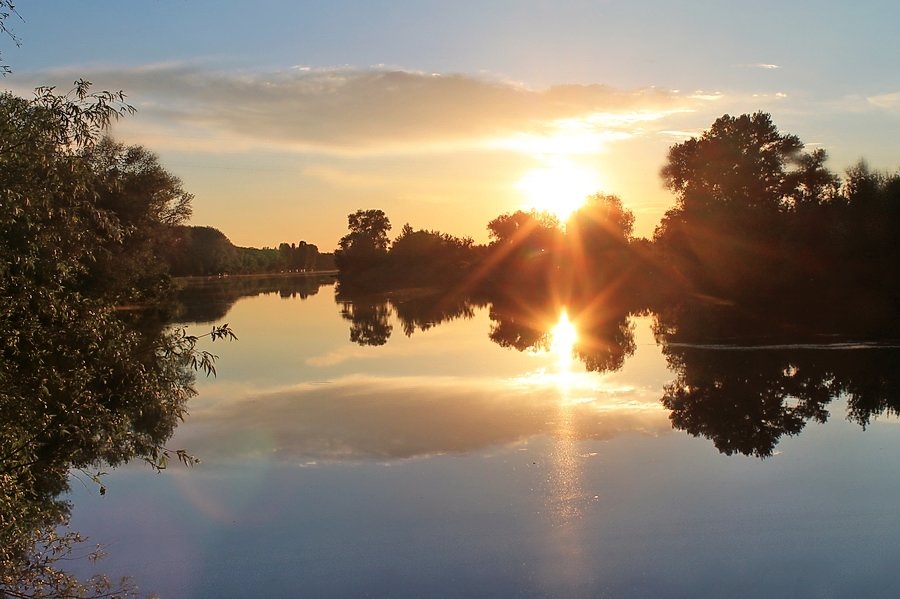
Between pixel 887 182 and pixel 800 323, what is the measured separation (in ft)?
45.7

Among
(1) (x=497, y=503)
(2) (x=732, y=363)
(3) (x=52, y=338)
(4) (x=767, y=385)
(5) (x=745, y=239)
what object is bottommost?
(1) (x=497, y=503)

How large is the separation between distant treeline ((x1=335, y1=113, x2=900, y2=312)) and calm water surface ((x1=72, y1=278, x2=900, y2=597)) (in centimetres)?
2593

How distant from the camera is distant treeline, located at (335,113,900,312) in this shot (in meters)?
38.6

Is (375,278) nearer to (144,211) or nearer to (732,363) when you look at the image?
(144,211)

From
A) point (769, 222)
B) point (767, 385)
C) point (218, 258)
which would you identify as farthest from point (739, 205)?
point (218, 258)

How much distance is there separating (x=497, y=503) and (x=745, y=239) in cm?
3921

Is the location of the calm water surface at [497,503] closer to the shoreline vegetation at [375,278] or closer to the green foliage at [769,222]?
the shoreline vegetation at [375,278]

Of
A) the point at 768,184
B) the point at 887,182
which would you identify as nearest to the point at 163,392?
the point at 887,182

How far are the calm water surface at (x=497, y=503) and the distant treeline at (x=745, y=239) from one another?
2593 cm

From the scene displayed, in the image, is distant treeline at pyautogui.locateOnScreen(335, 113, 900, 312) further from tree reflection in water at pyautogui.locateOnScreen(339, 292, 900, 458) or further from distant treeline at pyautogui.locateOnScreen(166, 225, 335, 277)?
distant treeline at pyautogui.locateOnScreen(166, 225, 335, 277)

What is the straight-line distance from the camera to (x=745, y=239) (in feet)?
147

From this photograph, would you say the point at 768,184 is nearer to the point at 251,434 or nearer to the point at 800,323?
the point at 800,323

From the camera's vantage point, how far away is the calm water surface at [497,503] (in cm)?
744

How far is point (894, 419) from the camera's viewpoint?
14.1 metres
